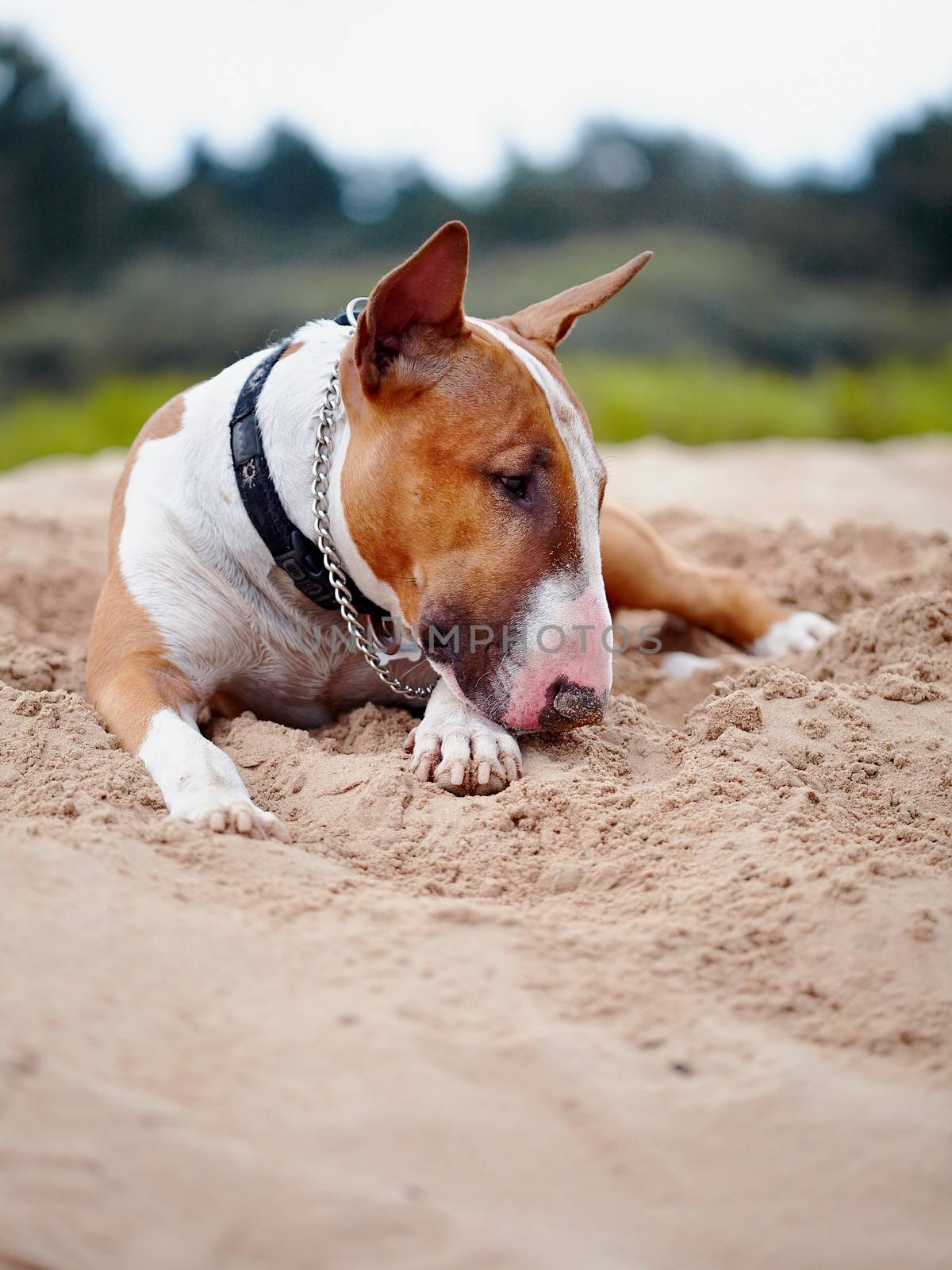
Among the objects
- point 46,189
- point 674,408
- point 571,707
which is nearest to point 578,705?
point 571,707

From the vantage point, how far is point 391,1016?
4.72 feet

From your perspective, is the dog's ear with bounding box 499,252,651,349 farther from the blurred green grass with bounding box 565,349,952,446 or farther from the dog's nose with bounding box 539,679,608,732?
the blurred green grass with bounding box 565,349,952,446

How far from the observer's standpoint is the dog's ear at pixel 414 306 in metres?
2.12

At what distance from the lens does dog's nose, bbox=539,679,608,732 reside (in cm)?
216

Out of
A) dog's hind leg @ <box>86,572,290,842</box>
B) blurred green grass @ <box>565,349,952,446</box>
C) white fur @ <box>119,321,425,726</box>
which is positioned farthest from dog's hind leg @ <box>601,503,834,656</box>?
blurred green grass @ <box>565,349,952,446</box>

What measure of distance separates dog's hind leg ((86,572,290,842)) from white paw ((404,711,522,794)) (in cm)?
34

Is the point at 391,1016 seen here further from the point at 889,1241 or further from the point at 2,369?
the point at 2,369

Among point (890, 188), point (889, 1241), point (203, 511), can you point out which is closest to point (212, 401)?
point (203, 511)

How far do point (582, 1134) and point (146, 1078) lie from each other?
0.47 meters

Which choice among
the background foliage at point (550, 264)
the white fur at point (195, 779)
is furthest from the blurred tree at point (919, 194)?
the white fur at point (195, 779)

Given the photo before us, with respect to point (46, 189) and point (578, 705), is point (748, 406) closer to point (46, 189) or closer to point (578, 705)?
point (46, 189)

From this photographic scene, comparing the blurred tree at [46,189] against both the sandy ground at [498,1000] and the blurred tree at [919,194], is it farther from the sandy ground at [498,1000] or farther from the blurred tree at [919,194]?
the sandy ground at [498,1000]

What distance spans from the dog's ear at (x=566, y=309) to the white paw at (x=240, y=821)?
3.82 feet

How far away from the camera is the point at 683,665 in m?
3.24
